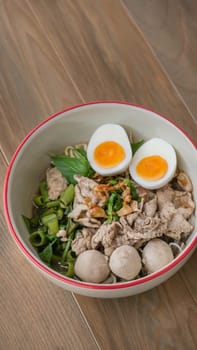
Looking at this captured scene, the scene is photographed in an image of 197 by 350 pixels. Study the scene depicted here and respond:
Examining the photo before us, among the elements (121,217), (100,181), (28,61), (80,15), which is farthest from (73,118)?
(80,15)

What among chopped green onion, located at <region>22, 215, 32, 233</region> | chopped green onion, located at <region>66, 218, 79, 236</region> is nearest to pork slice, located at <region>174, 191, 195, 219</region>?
chopped green onion, located at <region>66, 218, 79, 236</region>

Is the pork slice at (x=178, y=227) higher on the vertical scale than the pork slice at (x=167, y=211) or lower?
lower

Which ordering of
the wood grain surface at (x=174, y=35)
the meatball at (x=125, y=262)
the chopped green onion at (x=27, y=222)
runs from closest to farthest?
the meatball at (x=125, y=262) → the chopped green onion at (x=27, y=222) → the wood grain surface at (x=174, y=35)

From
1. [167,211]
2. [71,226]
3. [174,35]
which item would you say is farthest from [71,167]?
[174,35]

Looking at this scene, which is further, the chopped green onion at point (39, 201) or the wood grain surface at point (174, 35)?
the wood grain surface at point (174, 35)

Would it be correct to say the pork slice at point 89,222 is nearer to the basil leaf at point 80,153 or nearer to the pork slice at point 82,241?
the pork slice at point 82,241

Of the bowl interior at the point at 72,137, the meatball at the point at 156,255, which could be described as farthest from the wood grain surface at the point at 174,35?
the meatball at the point at 156,255

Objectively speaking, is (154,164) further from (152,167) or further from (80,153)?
(80,153)
